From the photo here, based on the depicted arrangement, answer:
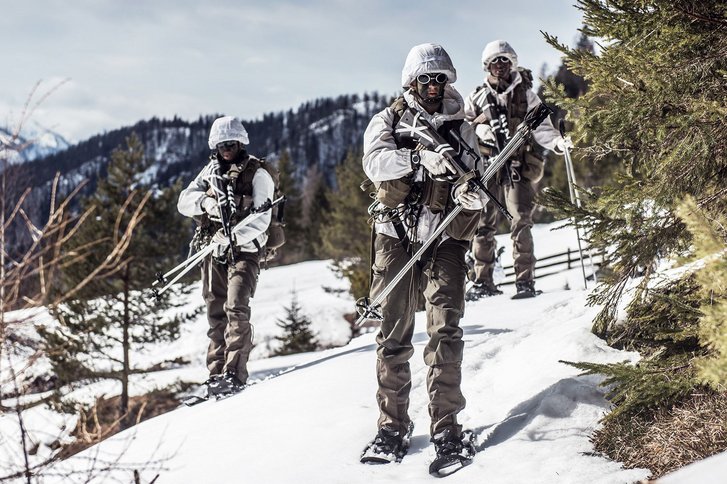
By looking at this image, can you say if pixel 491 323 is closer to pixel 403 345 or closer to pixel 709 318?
pixel 403 345

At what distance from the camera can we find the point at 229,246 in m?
7.40

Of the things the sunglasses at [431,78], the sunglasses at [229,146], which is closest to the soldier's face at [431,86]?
the sunglasses at [431,78]

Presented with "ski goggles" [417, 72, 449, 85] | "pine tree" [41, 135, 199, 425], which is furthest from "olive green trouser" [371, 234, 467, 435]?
"pine tree" [41, 135, 199, 425]

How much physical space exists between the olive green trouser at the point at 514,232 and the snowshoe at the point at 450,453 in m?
4.56

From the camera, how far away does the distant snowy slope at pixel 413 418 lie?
3.98 m

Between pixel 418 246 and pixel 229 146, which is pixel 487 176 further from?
pixel 229 146

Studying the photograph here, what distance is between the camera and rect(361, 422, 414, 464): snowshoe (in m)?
4.38

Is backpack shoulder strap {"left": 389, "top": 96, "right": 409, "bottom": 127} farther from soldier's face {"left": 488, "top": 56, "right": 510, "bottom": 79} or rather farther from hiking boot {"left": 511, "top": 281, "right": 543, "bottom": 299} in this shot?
hiking boot {"left": 511, "top": 281, "right": 543, "bottom": 299}

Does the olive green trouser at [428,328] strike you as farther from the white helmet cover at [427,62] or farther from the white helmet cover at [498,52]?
the white helmet cover at [498,52]

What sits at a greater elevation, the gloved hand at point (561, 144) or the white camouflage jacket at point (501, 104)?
the white camouflage jacket at point (501, 104)

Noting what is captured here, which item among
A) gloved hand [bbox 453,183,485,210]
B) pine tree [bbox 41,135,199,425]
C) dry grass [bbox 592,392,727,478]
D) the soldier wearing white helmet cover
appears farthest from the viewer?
pine tree [bbox 41,135,199,425]

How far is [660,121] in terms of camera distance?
11.6 feet

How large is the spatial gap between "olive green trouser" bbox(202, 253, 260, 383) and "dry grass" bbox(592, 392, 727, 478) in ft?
15.3

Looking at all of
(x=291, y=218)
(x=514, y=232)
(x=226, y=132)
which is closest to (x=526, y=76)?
(x=514, y=232)
